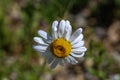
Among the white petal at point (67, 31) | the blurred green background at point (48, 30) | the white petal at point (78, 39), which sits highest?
the blurred green background at point (48, 30)

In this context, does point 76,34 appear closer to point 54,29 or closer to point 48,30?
point 54,29

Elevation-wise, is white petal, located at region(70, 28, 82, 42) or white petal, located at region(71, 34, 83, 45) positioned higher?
white petal, located at region(70, 28, 82, 42)

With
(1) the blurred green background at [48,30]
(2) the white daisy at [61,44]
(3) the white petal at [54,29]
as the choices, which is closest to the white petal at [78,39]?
(2) the white daisy at [61,44]

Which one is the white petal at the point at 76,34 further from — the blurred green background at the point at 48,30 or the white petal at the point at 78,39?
the blurred green background at the point at 48,30

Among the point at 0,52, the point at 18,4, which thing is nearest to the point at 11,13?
the point at 18,4

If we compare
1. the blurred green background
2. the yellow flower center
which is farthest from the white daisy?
the blurred green background

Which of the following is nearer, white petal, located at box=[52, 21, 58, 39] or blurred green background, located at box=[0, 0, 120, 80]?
white petal, located at box=[52, 21, 58, 39]

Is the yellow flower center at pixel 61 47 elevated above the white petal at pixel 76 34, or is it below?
below

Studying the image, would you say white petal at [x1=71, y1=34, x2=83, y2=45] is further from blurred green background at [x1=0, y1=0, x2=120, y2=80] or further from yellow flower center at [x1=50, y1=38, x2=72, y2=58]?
blurred green background at [x1=0, y1=0, x2=120, y2=80]
